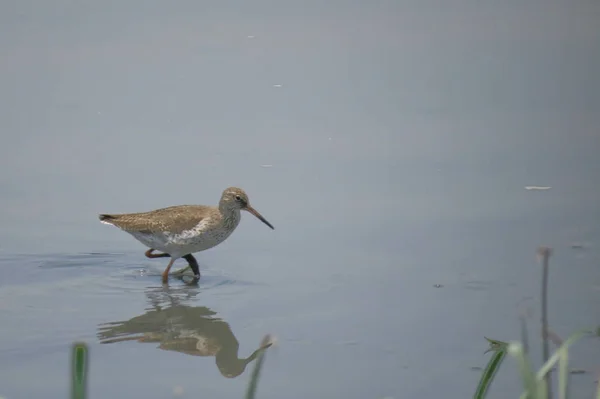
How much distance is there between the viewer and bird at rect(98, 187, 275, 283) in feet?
29.2

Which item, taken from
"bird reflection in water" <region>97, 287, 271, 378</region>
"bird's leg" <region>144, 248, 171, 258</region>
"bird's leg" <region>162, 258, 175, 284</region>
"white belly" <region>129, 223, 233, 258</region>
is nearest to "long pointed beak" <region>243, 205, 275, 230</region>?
"white belly" <region>129, 223, 233, 258</region>

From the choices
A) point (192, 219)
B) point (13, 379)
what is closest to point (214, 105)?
point (192, 219)

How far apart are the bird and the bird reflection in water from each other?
1223 mm

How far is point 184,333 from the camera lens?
23.1 ft

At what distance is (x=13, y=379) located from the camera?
6.09 metres

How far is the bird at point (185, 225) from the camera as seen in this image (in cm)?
890

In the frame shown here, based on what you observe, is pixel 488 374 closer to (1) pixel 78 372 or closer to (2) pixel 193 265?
(1) pixel 78 372

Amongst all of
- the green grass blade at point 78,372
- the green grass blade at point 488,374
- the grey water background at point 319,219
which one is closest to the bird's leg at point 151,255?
the grey water background at point 319,219

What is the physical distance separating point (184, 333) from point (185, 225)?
2076mm

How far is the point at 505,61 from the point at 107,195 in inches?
206

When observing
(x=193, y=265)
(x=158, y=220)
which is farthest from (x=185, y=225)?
(x=193, y=265)

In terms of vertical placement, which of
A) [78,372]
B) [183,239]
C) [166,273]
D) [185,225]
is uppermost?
[78,372]

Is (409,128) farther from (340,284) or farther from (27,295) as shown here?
(27,295)

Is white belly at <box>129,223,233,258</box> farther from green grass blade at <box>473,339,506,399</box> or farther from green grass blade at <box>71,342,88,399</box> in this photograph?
green grass blade at <box>71,342,88,399</box>
